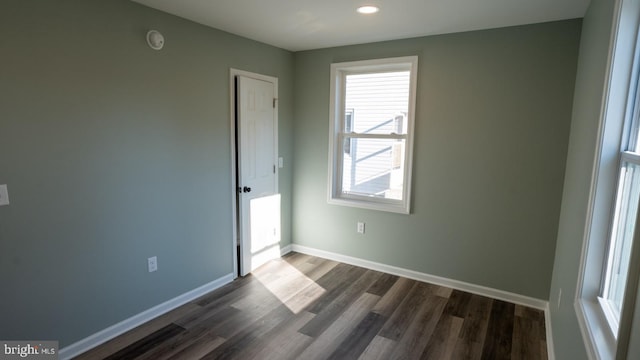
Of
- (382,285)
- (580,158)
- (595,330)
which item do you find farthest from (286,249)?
(595,330)

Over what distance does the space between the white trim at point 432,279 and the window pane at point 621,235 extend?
1.67 meters

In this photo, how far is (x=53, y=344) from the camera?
2156 mm

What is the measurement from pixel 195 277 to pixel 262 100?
5.95 ft

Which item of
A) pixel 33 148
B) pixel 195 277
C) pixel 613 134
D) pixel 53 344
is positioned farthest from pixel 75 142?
pixel 613 134

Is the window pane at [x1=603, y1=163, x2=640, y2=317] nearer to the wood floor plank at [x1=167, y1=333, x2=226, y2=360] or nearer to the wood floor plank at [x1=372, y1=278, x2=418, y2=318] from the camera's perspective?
the wood floor plank at [x1=372, y1=278, x2=418, y2=318]

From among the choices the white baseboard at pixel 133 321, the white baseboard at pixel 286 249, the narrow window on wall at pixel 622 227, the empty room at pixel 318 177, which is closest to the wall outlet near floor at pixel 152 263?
the empty room at pixel 318 177

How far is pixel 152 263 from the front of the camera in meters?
2.72

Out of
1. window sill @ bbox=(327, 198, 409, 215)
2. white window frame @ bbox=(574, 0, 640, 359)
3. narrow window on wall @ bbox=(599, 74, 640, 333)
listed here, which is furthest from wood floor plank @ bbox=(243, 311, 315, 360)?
narrow window on wall @ bbox=(599, 74, 640, 333)

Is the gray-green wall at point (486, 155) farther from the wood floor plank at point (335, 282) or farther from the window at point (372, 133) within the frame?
the wood floor plank at point (335, 282)

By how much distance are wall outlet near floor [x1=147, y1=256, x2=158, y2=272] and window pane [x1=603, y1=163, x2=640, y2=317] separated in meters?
2.82

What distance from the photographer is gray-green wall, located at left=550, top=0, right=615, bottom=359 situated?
5.56 ft

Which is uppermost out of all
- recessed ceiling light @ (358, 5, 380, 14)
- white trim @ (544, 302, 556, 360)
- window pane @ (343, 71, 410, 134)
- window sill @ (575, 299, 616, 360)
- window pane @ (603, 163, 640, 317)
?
recessed ceiling light @ (358, 5, 380, 14)

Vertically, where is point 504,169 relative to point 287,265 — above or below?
above

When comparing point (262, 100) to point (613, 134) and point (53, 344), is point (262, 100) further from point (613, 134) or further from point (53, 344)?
point (613, 134)
